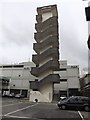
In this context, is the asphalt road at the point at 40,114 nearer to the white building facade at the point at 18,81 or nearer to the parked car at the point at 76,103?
the parked car at the point at 76,103

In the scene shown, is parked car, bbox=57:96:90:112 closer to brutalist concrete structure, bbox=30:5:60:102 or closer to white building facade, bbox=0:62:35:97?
brutalist concrete structure, bbox=30:5:60:102

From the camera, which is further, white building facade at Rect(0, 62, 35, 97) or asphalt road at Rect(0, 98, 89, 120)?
white building facade at Rect(0, 62, 35, 97)

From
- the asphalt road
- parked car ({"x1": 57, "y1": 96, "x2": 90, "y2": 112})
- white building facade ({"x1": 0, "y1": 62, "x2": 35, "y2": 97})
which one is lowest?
the asphalt road

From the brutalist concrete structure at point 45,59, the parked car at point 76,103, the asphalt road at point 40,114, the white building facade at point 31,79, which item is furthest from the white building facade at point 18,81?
the asphalt road at point 40,114

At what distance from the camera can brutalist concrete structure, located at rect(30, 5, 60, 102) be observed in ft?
186

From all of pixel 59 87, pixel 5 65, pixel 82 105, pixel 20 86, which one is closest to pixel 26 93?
pixel 20 86

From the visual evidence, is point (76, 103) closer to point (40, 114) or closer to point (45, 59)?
point (40, 114)

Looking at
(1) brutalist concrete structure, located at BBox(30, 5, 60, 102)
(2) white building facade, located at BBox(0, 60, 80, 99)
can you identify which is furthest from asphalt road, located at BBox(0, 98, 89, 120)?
(2) white building facade, located at BBox(0, 60, 80, 99)

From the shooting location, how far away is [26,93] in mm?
84062

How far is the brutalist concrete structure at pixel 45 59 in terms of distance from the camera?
56.8 metres

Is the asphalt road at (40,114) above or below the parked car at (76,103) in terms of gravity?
below

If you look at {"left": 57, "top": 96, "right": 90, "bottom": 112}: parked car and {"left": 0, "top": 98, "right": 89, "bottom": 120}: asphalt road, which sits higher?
{"left": 57, "top": 96, "right": 90, "bottom": 112}: parked car

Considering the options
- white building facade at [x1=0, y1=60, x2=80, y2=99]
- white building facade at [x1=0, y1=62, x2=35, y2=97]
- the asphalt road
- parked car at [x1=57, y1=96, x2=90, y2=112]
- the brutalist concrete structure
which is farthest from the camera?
white building facade at [x1=0, y1=62, x2=35, y2=97]

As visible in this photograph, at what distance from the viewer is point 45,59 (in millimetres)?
58969
